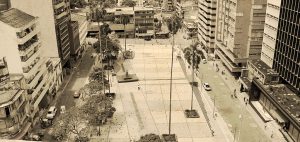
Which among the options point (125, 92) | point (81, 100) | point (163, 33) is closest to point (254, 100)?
point (125, 92)

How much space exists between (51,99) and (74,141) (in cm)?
2413

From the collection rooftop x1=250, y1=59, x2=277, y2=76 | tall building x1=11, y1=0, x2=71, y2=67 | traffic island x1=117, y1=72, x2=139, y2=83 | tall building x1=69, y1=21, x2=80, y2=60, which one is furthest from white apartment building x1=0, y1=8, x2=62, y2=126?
rooftop x1=250, y1=59, x2=277, y2=76

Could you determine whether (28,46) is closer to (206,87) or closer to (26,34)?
(26,34)

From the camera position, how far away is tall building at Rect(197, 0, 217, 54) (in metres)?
122

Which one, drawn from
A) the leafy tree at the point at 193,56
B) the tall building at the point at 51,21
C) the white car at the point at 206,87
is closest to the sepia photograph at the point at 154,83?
the white car at the point at 206,87

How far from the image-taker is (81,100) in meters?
Answer: 87.6

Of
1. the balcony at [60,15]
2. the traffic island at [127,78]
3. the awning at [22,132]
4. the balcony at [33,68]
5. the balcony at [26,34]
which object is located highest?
the balcony at [60,15]

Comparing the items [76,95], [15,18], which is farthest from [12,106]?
[76,95]

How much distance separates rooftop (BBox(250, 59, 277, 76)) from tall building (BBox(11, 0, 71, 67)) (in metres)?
55.5

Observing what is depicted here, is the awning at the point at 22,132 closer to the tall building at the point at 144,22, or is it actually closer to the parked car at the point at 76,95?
the parked car at the point at 76,95

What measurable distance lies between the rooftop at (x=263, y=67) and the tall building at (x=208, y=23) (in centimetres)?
3819

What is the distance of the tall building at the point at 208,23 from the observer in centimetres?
12212

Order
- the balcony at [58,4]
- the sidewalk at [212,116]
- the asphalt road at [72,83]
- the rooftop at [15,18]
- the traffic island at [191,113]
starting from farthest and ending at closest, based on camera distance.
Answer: the balcony at [58,4], the asphalt road at [72,83], the traffic island at [191,113], the sidewalk at [212,116], the rooftop at [15,18]

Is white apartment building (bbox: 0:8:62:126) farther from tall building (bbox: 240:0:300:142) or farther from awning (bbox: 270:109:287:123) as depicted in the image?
awning (bbox: 270:109:287:123)
